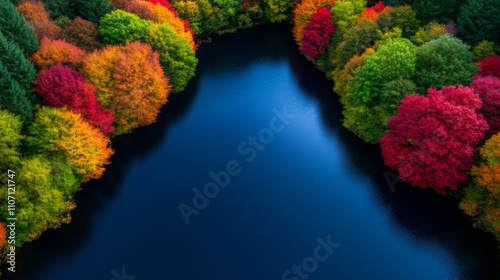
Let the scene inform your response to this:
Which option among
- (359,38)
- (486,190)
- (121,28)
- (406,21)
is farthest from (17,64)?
(486,190)

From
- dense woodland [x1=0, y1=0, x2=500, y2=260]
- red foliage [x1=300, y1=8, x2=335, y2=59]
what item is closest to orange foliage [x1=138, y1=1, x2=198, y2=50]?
dense woodland [x1=0, y1=0, x2=500, y2=260]

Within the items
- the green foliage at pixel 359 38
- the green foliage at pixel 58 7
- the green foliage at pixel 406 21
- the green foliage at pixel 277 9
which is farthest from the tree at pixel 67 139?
the green foliage at pixel 277 9

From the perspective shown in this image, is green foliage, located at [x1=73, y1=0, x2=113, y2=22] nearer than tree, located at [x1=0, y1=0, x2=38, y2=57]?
No

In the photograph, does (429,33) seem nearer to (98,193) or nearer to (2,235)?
(98,193)

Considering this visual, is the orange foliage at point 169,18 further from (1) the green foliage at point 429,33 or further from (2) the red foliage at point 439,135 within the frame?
(2) the red foliage at point 439,135

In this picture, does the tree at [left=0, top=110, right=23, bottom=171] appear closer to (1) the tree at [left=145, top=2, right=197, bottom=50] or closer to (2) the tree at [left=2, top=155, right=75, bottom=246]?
(2) the tree at [left=2, top=155, right=75, bottom=246]

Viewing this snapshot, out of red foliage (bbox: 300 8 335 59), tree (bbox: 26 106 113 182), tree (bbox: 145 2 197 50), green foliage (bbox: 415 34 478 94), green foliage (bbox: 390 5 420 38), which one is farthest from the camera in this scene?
red foliage (bbox: 300 8 335 59)
